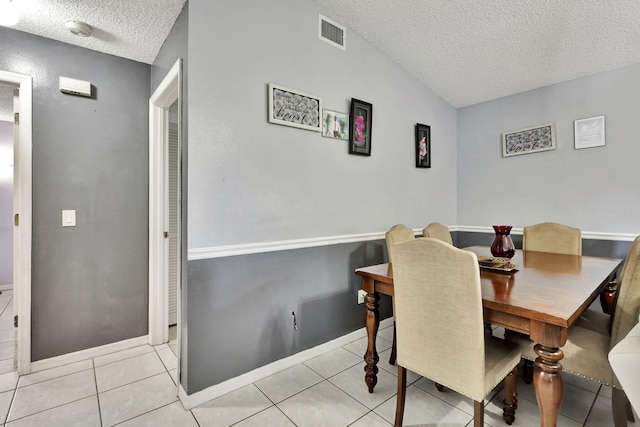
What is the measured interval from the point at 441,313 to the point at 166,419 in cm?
156

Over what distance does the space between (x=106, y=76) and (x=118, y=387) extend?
2.29 m

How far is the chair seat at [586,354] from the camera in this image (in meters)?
1.32

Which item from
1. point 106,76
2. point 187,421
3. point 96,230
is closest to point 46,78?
point 106,76

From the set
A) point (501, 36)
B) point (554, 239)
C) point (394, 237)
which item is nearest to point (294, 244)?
point (394, 237)

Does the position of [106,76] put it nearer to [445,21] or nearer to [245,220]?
[245,220]

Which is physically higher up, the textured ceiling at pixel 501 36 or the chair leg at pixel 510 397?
the textured ceiling at pixel 501 36

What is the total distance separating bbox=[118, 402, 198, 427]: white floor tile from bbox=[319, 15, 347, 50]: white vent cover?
2718 millimetres

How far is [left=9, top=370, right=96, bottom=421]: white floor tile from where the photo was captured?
172 centimetres

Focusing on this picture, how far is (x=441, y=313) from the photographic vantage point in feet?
4.34

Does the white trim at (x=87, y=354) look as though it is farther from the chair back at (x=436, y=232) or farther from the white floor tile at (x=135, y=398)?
the chair back at (x=436, y=232)

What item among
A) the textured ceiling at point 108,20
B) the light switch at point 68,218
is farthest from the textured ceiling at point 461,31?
the light switch at point 68,218

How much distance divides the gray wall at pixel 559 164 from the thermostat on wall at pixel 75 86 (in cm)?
385

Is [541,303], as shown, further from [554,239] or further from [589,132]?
[589,132]

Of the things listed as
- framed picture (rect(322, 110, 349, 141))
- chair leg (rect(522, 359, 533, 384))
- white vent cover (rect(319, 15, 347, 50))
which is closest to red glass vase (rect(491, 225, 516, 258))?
chair leg (rect(522, 359, 533, 384))
